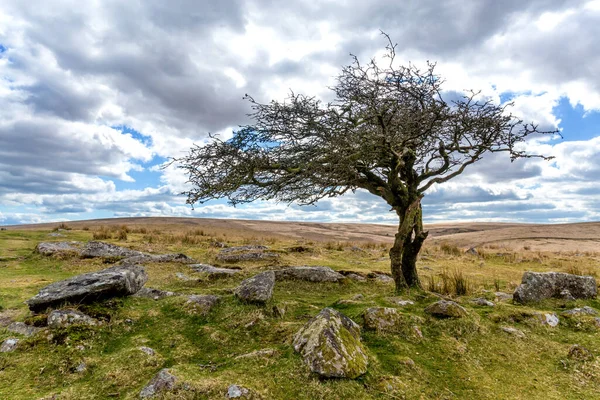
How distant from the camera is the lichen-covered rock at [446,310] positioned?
8359 mm

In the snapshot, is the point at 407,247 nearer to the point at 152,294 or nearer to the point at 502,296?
the point at 502,296

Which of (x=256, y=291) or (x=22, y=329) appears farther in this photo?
(x=256, y=291)

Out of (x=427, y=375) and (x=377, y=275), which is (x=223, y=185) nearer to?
(x=427, y=375)

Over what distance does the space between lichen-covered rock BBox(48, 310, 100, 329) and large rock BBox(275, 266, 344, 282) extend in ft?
21.5

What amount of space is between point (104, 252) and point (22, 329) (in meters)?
11.6

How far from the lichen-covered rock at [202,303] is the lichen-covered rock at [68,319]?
199 cm

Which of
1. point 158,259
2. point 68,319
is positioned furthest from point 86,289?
point 158,259

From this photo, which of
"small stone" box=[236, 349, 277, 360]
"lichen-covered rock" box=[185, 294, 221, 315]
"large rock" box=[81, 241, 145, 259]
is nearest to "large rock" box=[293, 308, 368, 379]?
"small stone" box=[236, 349, 277, 360]

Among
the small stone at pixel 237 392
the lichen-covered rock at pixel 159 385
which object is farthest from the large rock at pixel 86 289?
the small stone at pixel 237 392

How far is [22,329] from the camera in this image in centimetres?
727

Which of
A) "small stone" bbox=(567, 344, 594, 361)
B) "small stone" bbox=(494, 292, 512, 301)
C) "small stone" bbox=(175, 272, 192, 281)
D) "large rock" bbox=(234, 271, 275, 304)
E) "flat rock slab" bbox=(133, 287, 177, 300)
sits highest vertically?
"large rock" bbox=(234, 271, 275, 304)

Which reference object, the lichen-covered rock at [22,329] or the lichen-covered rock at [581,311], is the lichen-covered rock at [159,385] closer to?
the lichen-covered rock at [22,329]

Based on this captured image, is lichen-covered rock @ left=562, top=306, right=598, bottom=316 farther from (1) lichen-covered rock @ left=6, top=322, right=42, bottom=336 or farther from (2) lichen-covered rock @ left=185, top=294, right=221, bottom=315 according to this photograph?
(1) lichen-covered rock @ left=6, top=322, right=42, bottom=336

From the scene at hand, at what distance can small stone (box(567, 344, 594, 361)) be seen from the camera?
23.4 ft
